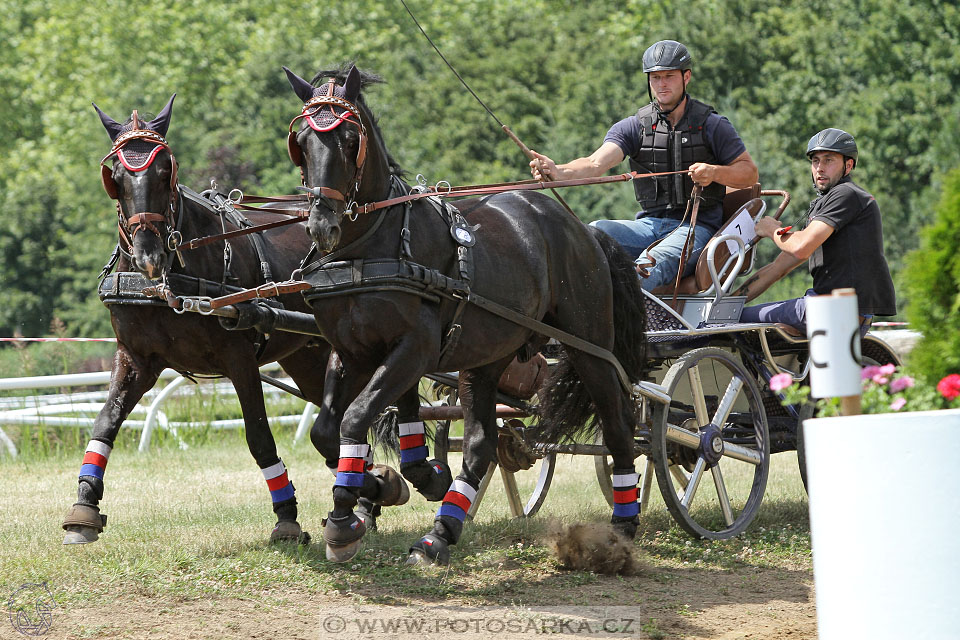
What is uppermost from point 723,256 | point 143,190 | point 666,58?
point 666,58

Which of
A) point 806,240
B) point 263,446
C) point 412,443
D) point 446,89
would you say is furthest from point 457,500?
point 446,89

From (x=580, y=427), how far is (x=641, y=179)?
171 centimetres

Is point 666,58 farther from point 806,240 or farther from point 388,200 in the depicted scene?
point 388,200

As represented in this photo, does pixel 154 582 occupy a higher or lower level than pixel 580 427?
lower

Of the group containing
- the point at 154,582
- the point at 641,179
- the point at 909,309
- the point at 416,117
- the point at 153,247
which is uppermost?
the point at 416,117

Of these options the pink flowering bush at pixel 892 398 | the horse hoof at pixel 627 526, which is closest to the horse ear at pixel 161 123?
the horse hoof at pixel 627 526

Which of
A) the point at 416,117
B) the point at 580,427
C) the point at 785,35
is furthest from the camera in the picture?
the point at 416,117

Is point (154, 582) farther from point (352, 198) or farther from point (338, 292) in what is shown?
point (352, 198)

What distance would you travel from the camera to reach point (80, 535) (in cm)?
520

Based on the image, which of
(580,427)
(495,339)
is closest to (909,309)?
(495,339)

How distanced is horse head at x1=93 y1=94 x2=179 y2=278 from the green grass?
1.38 meters

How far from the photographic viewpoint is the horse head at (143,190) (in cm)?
503

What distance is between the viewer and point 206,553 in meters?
5.39

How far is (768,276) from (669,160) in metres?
0.92
